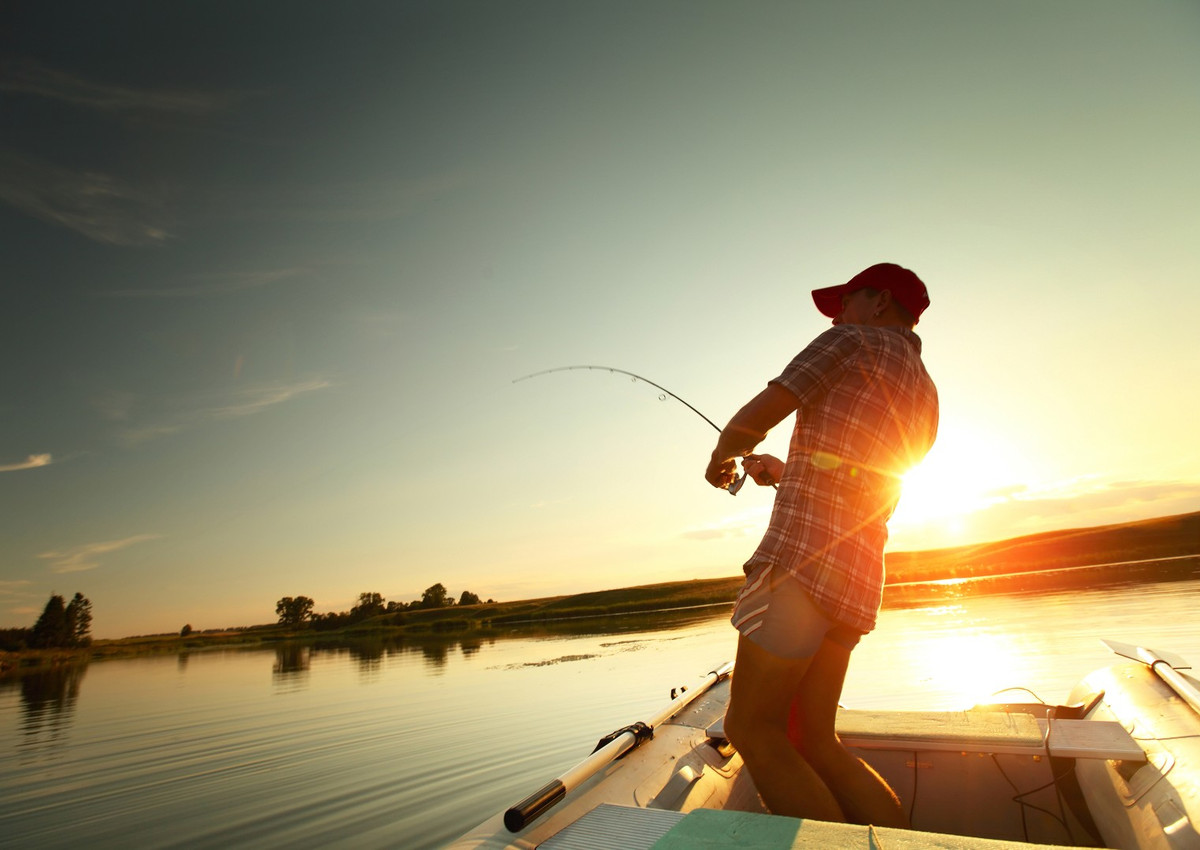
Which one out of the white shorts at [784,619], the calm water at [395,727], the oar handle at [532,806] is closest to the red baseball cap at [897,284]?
the white shorts at [784,619]

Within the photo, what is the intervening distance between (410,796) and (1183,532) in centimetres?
8378

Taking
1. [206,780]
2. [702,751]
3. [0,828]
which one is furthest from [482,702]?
[702,751]

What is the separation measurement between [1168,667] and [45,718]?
76.3ft

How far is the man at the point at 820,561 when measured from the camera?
7.16 feet

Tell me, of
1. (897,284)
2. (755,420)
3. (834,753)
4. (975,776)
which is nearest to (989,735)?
(975,776)

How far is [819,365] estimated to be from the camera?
2250 mm

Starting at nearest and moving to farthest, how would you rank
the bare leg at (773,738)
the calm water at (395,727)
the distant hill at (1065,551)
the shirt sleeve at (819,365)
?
1. the bare leg at (773,738)
2. the shirt sleeve at (819,365)
3. the calm water at (395,727)
4. the distant hill at (1065,551)

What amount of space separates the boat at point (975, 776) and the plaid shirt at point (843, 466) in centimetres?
88

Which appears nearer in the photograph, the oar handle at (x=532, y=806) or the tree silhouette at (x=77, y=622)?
the oar handle at (x=532, y=806)

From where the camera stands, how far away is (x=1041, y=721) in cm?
309

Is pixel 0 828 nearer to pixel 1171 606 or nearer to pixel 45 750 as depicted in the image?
pixel 45 750

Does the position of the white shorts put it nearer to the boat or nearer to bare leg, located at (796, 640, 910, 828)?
bare leg, located at (796, 640, 910, 828)

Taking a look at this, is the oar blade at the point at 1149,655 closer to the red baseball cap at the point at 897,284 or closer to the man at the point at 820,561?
the man at the point at 820,561

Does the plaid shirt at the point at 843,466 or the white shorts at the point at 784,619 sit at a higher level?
the plaid shirt at the point at 843,466
